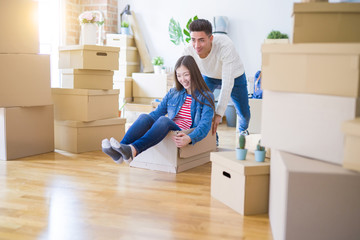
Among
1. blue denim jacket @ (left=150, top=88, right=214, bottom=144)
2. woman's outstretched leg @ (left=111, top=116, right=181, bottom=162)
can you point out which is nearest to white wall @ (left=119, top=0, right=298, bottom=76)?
blue denim jacket @ (left=150, top=88, right=214, bottom=144)

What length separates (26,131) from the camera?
3088mm

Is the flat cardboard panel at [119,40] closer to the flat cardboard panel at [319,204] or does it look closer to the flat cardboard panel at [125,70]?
the flat cardboard panel at [125,70]

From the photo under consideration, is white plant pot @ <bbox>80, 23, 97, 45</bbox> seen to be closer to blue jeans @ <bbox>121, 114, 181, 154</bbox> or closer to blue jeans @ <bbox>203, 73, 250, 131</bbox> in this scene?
blue jeans @ <bbox>203, 73, 250, 131</bbox>

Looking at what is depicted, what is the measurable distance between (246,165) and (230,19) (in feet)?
12.2

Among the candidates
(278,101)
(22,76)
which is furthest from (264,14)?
(278,101)

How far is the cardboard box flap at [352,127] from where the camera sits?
140cm

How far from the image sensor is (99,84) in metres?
3.50

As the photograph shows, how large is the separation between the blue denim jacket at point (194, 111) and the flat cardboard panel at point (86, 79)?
0.83 metres

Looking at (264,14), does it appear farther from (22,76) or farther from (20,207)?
(20,207)

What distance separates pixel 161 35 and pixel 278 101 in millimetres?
4127

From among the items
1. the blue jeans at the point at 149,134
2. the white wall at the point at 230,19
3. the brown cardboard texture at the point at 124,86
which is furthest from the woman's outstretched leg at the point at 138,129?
the white wall at the point at 230,19

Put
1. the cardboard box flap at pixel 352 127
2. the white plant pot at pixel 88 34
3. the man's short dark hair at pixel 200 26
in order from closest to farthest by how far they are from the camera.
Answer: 1. the cardboard box flap at pixel 352 127
2. the man's short dark hair at pixel 200 26
3. the white plant pot at pixel 88 34

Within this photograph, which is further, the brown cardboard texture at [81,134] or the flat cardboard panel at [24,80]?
the brown cardboard texture at [81,134]

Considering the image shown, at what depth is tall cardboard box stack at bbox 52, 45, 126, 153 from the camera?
329 centimetres
